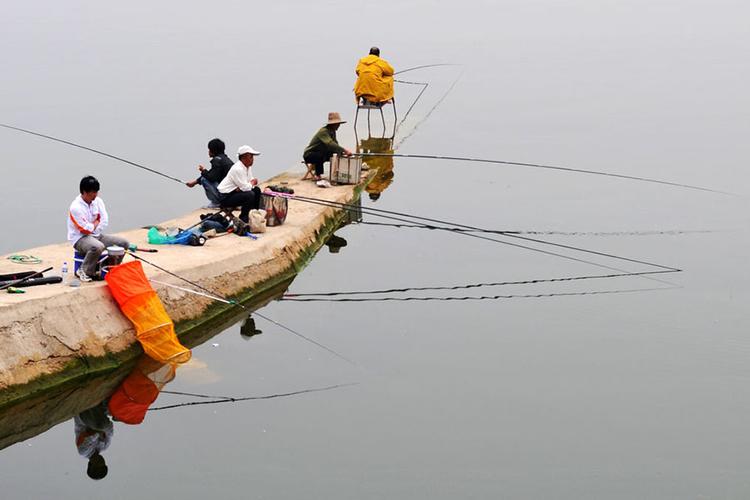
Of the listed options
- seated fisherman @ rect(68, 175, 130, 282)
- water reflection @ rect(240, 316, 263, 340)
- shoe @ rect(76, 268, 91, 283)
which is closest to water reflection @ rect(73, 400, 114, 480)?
shoe @ rect(76, 268, 91, 283)

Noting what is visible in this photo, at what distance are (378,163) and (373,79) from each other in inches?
58.0

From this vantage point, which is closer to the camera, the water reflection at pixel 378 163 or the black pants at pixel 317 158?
the black pants at pixel 317 158

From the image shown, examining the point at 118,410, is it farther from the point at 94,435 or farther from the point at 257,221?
the point at 257,221

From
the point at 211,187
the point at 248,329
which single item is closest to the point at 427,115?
the point at 211,187

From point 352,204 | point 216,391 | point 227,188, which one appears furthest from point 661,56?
point 216,391

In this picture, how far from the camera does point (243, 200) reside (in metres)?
13.4

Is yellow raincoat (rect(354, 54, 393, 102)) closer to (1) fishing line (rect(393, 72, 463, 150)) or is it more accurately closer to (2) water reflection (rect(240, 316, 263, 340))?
(1) fishing line (rect(393, 72, 463, 150))

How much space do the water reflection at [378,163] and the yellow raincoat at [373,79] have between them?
0.93 meters

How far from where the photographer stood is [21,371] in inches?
386

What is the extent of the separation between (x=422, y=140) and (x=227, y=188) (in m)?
8.28

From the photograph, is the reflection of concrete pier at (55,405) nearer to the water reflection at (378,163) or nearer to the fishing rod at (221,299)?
the fishing rod at (221,299)

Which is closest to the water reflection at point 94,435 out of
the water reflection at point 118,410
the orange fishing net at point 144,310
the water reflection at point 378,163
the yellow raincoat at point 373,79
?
the water reflection at point 118,410

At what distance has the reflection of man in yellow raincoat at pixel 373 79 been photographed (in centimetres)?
1941

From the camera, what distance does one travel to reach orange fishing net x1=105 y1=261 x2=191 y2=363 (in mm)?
10633
